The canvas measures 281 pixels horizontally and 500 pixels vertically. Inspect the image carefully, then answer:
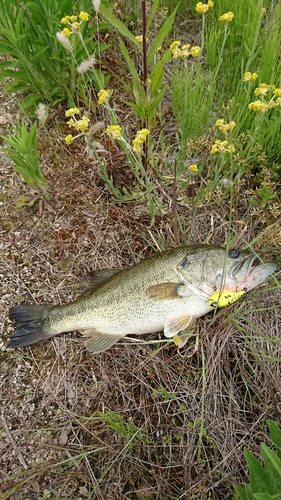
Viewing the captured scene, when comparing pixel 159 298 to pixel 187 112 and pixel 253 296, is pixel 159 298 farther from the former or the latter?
pixel 187 112

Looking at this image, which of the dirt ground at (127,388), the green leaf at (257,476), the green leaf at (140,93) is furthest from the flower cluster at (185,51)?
the green leaf at (257,476)

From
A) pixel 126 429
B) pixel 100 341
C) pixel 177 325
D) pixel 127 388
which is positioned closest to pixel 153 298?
pixel 177 325

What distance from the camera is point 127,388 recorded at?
267 cm

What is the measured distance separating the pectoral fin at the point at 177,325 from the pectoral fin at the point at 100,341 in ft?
1.07

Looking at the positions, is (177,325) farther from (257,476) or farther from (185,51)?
(185,51)

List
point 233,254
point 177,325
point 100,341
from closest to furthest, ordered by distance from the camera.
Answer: point 233,254 < point 177,325 < point 100,341

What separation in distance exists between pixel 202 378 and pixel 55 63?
2.56m

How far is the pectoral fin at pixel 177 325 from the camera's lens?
98.6 inches

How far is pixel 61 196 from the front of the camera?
3.19 m

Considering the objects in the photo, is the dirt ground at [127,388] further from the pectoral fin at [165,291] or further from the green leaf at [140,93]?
the green leaf at [140,93]

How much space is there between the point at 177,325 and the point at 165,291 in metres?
0.23

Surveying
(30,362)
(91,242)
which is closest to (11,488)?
(30,362)

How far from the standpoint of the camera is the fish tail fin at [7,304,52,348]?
2.71 meters

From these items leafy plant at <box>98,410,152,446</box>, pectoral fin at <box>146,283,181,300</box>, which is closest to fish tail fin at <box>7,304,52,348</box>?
leafy plant at <box>98,410,152,446</box>
